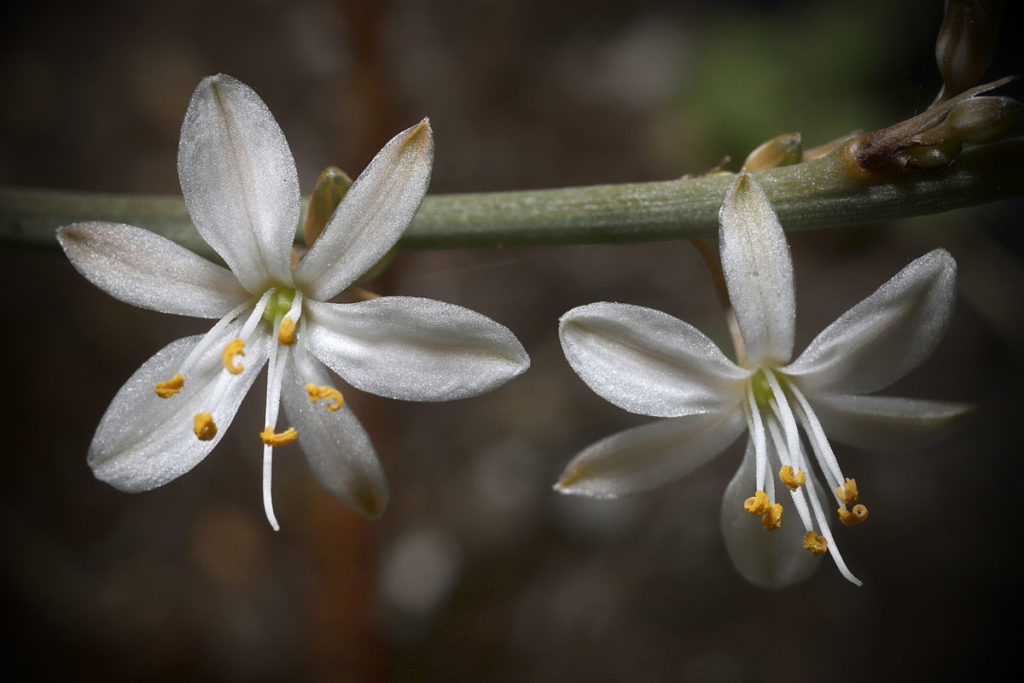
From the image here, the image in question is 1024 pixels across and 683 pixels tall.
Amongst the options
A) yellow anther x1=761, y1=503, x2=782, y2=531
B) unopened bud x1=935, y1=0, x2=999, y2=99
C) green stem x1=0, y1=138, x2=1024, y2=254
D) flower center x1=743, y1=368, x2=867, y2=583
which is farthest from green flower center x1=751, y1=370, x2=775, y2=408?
unopened bud x1=935, y1=0, x2=999, y2=99

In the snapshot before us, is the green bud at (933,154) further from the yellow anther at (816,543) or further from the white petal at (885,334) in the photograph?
the yellow anther at (816,543)

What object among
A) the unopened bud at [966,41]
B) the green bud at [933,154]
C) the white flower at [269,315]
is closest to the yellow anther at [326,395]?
the white flower at [269,315]

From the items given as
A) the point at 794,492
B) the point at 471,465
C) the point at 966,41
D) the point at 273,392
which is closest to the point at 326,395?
the point at 273,392

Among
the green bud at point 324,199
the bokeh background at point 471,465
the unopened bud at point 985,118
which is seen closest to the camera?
the unopened bud at point 985,118

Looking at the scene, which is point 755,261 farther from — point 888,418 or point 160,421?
point 160,421

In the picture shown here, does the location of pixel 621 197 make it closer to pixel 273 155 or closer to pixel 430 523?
pixel 273 155

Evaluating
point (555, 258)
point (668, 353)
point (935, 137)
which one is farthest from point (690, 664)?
point (935, 137)

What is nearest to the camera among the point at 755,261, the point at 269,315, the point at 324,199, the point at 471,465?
the point at 755,261
